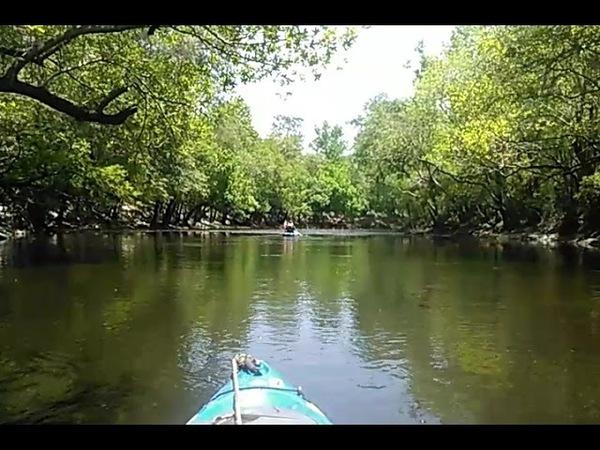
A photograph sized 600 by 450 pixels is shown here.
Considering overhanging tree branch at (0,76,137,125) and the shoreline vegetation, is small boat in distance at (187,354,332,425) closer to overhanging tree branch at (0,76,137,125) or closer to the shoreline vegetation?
the shoreline vegetation

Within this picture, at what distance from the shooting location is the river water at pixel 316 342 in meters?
6.11

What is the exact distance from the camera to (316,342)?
8.88m

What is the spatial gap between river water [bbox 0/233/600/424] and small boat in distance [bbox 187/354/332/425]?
886mm

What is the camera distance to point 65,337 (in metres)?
8.85

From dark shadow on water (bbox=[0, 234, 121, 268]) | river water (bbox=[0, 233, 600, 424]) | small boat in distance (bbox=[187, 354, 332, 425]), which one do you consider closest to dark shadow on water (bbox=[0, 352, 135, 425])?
river water (bbox=[0, 233, 600, 424])

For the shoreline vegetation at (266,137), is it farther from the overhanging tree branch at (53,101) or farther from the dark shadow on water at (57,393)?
the dark shadow on water at (57,393)

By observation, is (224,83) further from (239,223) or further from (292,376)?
(239,223)

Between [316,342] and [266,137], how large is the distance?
2278 inches

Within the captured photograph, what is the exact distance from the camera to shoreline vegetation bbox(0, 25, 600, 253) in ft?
34.0

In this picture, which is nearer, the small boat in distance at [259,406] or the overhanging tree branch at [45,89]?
the small boat in distance at [259,406]

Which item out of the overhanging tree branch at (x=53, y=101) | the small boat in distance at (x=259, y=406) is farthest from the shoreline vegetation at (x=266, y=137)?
the small boat in distance at (x=259, y=406)

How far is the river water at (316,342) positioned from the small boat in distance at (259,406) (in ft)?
2.91

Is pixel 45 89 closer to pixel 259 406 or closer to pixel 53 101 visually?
pixel 53 101
